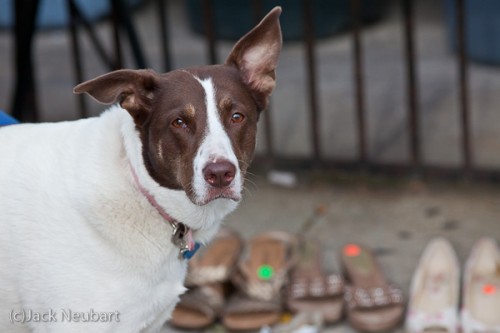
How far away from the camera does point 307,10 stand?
18.0ft

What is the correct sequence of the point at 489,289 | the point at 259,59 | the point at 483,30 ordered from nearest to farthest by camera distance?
the point at 259,59 < the point at 489,289 < the point at 483,30

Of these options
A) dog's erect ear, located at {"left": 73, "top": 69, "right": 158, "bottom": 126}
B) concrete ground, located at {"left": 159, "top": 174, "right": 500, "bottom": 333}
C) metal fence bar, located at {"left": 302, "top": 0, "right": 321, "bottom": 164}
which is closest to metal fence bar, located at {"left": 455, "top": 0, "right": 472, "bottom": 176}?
concrete ground, located at {"left": 159, "top": 174, "right": 500, "bottom": 333}

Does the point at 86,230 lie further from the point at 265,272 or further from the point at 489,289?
the point at 489,289

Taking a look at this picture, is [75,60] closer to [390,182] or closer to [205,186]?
[390,182]

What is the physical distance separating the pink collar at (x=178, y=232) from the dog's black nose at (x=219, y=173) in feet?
0.94

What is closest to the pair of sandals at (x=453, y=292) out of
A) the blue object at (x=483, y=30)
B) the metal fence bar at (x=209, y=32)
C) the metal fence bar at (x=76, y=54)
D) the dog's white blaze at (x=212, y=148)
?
the dog's white blaze at (x=212, y=148)

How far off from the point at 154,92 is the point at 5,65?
516 centimetres

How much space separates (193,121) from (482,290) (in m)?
1.80

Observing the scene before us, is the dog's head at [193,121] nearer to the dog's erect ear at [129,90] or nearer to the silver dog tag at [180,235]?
the dog's erect ear at [129,90]

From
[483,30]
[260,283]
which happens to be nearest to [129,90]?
[260,283]

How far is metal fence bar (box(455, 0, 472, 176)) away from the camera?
5.34 m

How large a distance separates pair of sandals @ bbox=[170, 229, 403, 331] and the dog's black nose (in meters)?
1.55

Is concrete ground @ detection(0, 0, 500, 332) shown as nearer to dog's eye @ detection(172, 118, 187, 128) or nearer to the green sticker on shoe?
the green sticker on shoe

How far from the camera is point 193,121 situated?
303 centimetres
